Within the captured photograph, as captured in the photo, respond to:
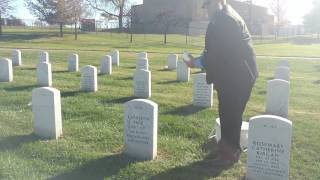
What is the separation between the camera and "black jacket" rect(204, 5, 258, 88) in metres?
6.67

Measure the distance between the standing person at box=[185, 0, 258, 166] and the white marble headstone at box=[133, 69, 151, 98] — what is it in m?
5.73

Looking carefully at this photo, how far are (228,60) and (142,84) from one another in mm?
6240

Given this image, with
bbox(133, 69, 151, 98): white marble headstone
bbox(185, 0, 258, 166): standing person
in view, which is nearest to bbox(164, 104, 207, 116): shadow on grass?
bbox(133, 69, 151, 98): white marble headstone

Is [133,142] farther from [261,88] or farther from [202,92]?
[261,88]

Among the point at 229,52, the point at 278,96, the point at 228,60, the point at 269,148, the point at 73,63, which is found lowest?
the point at 269,148

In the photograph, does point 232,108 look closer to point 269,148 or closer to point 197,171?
point 269,148

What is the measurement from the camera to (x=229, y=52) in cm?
670

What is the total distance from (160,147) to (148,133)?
0.82m

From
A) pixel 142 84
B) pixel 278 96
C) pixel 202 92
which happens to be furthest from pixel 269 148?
pixel 142 84

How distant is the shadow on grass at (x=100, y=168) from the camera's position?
6671mm

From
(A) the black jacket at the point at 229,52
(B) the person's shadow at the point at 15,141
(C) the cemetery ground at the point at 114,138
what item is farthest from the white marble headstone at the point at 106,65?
(A) the black jacket at the point at 229,52

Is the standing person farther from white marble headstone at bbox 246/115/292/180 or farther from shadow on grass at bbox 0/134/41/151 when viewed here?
shadow on grass at bbox 0/134/41/151

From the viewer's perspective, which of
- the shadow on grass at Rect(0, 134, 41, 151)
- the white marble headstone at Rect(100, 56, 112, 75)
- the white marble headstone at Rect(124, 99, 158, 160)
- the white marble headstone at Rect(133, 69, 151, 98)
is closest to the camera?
the white marble headstone at Rect(124, 99, 158, 160)

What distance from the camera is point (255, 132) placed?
6477 millimetres
